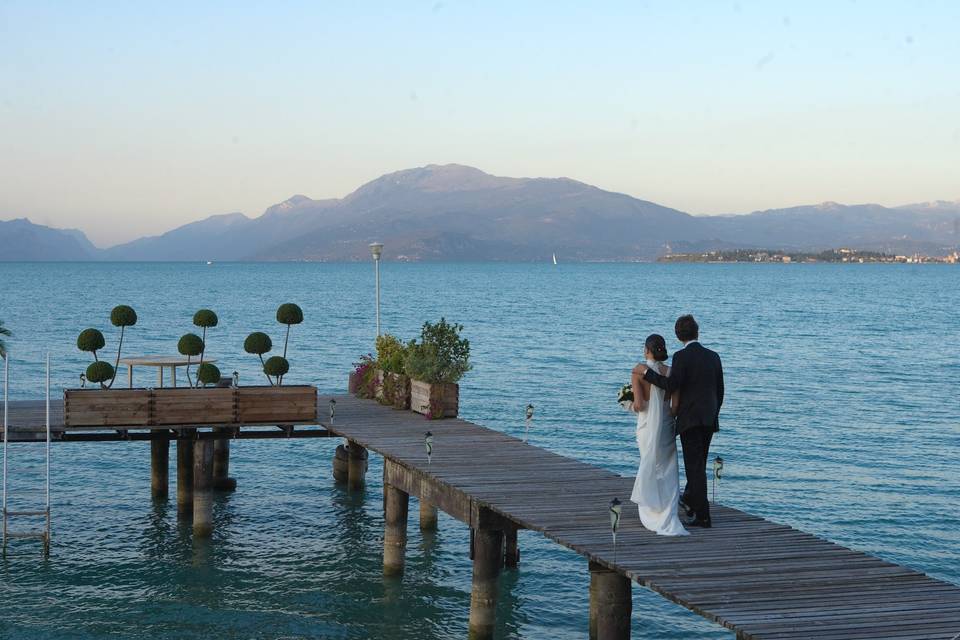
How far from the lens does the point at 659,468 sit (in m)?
14.4

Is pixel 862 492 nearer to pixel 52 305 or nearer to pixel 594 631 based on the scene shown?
pixel 594 631

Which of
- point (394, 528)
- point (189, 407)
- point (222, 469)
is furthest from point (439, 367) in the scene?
point (222, 469)

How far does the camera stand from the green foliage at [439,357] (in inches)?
947

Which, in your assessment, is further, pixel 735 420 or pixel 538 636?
pixel 735 420

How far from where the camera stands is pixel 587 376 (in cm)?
5609

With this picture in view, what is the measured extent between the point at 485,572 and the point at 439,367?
8.01 meters

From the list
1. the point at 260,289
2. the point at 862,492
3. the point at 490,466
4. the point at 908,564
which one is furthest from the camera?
the point at 260,289

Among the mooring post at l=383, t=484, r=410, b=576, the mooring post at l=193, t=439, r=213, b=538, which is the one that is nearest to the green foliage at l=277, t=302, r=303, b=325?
the mooring post at l=193, t=439, r=213, b=538

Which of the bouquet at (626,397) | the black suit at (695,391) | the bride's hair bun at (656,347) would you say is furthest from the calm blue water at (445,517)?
the bride's hair bun at (656,347)

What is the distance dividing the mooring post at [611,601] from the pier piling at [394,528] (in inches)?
286

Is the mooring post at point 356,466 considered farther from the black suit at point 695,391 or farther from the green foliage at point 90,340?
the black suit at point 695,391

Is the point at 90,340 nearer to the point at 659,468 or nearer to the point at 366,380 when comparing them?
the point at 366,380

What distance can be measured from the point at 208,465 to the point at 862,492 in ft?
53.1

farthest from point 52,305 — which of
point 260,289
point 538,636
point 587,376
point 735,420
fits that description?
point 538,636
